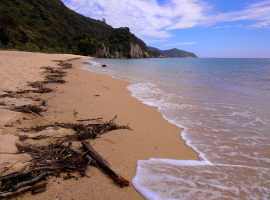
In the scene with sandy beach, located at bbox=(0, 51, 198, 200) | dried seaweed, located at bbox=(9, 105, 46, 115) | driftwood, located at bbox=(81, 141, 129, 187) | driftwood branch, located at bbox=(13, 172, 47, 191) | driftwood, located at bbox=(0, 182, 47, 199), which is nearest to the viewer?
driftwood, located at bbox=(0, 182, 47, 199)

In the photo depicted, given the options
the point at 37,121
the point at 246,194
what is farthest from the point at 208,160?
the point at 37,121

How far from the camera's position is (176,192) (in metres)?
2.45

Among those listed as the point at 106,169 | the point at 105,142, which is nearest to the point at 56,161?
the point at 106,169

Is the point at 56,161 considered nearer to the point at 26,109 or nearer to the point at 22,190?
the point at 22,190

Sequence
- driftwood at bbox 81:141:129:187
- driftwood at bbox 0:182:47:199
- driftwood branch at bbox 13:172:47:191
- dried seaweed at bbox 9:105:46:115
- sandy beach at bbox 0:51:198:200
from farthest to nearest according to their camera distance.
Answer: dried seaweed at bbox 9:105:46:115 → driftwood at bbox 81:141:129:187 → sandy beach at bbox 0:51:198:200 → driftwood branch at bbox 13:172:47:191 → driftwood at bbox 0:182:47:199

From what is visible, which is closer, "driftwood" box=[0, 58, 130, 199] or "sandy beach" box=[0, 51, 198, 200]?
"driftwood" box=[0, 58, 130, 199]

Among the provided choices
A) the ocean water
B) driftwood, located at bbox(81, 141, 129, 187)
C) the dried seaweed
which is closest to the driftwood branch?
driftwood, located at bbox(81, 141, 129, 187)

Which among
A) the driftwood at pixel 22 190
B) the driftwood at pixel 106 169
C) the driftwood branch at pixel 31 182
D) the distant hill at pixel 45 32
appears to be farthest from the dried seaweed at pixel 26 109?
the distant hill at pixel 45 32

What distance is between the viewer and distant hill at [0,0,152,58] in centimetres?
4162

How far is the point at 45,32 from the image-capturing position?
202 ft

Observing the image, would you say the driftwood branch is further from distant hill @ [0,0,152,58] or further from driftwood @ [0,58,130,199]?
distant hill @ [0,0,152,58]

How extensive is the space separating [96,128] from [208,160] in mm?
2164

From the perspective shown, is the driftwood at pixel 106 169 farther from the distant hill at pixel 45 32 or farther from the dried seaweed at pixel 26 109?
the distant hill at pixel 45 32

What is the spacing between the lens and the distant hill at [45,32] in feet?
137
